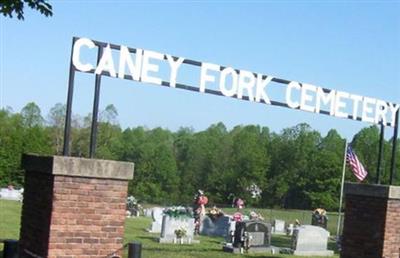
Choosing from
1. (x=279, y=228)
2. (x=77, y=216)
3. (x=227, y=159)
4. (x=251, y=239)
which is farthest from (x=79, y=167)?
(x=227, y=159)

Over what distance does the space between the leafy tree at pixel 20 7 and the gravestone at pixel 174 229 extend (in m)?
13.6

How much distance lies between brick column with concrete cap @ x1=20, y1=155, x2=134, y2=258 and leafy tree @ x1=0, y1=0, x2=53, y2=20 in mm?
1907

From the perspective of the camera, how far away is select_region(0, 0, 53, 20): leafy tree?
839cm

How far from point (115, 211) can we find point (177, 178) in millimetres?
81605

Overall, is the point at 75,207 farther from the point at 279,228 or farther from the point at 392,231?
the point at 279,228

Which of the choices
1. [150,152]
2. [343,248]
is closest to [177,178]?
[150,152]

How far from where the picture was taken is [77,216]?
7918 mm

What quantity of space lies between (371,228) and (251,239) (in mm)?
8023

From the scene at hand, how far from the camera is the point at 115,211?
26.9 ft

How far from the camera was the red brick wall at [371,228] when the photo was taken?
12.1 m

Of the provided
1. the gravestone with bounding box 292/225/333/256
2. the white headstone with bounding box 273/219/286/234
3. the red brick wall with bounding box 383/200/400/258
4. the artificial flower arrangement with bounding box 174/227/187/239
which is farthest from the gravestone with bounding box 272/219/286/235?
the red brick wall with bounding box 383/200/400/258

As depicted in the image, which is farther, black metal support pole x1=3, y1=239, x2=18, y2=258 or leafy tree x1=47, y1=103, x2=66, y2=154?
leafy tree x1=47, y1=103, x2=66, y2=154

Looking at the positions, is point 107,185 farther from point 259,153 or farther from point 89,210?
point 259,153

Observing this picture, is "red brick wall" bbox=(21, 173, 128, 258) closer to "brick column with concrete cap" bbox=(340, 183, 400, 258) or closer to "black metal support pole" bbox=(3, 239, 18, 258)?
"black metal support pole" bbox=(3, 239, 18, 258)
